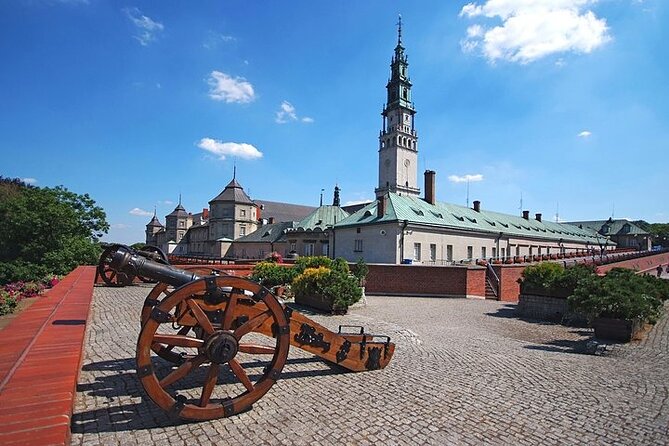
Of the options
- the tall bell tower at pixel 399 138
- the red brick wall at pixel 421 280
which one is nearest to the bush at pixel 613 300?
the red brick wall at pixel 421 280

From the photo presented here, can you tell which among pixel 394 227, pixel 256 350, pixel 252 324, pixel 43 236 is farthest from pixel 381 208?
pixel 252 324

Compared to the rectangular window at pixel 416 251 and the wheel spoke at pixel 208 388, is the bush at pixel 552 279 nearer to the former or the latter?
the wheel spoke at pixel 208 388

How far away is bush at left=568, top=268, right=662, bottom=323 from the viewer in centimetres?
847

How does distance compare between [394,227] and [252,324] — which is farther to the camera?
[394,227]

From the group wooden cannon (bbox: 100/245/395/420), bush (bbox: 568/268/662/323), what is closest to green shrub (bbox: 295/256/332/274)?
bush (bbox: 568/268/662/323)

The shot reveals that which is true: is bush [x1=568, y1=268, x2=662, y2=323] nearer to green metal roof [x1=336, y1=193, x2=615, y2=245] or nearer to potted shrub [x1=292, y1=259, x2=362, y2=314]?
potted shrub [x1=292, y1=259, x2=362, y2=314]

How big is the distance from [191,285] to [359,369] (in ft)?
9.22

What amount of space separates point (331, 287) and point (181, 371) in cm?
747

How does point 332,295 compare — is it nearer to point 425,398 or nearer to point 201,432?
point 425,398

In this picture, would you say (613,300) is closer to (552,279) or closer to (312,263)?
(552,279)

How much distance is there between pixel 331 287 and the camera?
10.9 metres

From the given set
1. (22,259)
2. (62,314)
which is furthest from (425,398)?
(22,259)

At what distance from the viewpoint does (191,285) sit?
11.7ft

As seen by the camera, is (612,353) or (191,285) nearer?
(191,285)
